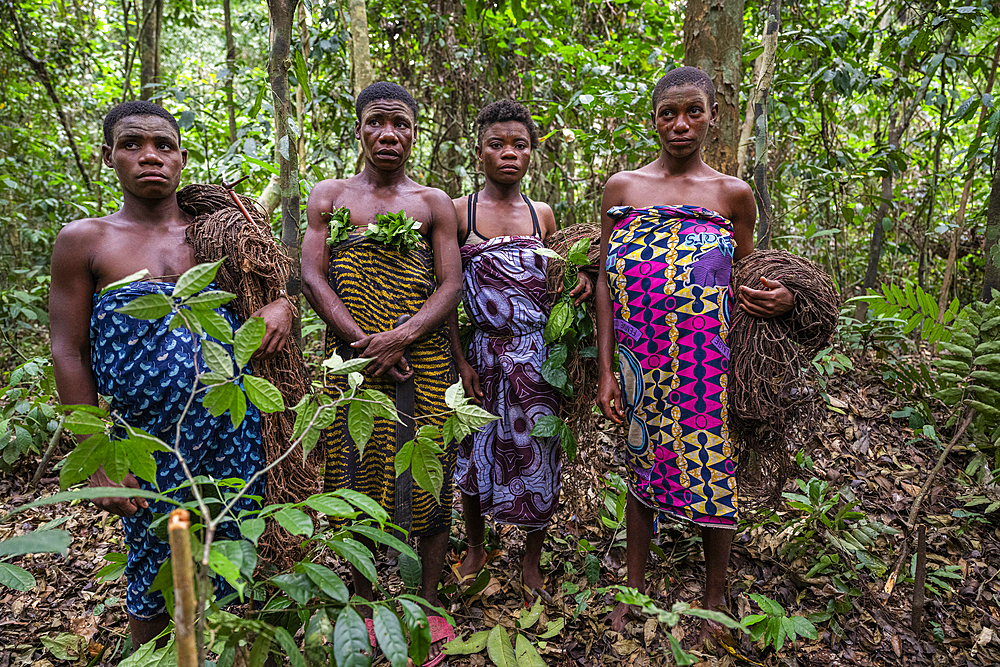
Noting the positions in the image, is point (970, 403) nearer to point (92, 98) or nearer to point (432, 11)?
point (432, 11)

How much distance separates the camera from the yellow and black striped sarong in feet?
8.18

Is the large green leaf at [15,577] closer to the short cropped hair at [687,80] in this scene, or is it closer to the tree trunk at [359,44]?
the short cropped hair at [687,80]

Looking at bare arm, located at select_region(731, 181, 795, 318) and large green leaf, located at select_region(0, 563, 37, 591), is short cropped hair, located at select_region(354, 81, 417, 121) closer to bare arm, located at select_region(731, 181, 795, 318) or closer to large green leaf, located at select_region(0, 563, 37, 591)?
bare arm, located at select_region(731, 181, 795, 318)

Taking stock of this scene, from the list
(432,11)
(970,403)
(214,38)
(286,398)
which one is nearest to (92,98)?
(432,11)

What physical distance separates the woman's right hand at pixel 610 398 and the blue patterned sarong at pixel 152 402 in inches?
55.5

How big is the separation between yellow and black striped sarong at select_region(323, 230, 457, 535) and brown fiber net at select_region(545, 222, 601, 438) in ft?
1.92

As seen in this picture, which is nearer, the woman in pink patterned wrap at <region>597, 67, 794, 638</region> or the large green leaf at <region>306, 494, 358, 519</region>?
the large green leaf at <region>306, 494, 358, 519</region>

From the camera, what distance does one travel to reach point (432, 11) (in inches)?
215

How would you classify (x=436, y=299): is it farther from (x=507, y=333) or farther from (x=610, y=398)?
(x=610, y=398)

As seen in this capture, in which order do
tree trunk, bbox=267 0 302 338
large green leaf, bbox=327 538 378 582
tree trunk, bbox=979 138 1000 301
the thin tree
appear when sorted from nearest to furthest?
large green leaf, bbox=327 538 378 582, tree trunk, bbox=267 0 302 338, tree trunk, bbox=979 138 1000 301, the thin tree

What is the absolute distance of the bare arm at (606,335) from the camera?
Result: 8.62 feet

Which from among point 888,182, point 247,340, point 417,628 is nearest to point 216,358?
point 247,340

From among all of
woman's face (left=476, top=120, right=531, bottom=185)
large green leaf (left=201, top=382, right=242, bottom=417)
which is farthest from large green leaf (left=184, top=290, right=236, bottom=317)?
woman's face (left=476, top=120, right=531, bottom=185)

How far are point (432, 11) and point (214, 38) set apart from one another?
926 centimetres
